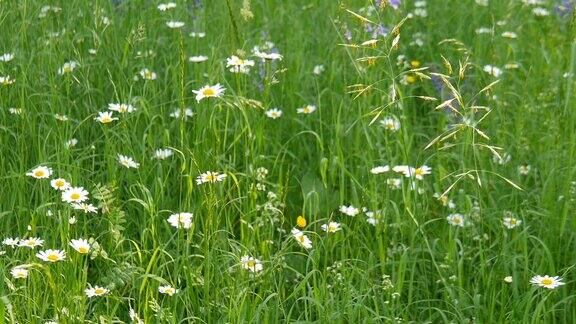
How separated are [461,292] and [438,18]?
206 cm

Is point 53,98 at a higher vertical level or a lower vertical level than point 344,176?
higher

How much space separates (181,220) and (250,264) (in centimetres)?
24

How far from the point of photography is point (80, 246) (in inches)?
98.0

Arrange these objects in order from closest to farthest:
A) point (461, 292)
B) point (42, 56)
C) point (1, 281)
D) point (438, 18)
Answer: point (1, 281), point (461, 292), point (42, 56), point (438, 18)

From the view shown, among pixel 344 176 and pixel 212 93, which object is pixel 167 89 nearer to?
pixel 212 93

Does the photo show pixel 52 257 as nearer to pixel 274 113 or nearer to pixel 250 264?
pixel 250 264

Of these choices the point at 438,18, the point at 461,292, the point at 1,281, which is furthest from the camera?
the point at 438,18

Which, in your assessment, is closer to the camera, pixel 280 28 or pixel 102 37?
pixel 102 37

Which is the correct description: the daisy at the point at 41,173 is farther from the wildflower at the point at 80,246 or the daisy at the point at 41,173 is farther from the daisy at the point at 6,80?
the daisy at the point at 6,80

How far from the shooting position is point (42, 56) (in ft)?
10.7

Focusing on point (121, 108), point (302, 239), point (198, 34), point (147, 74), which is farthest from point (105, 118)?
point (302, 239)

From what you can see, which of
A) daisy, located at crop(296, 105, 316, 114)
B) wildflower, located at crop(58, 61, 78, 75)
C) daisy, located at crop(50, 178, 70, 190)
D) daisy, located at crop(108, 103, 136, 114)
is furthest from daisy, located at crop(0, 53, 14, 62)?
daisy, located at crop(296, 105, 316, 114)

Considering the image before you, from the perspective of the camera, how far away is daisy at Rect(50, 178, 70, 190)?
2.70 metres

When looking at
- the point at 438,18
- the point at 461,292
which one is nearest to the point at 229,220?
the point at 461,292
